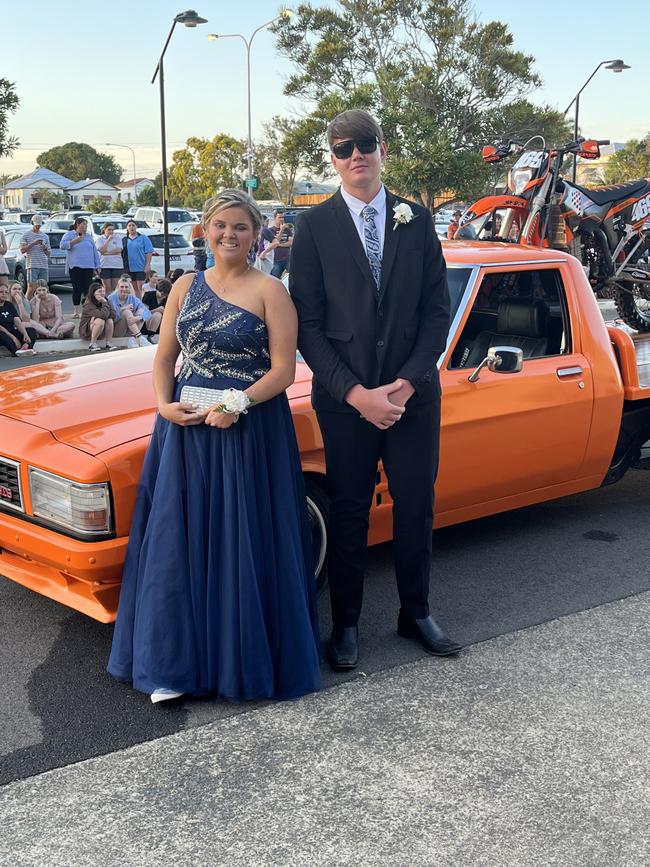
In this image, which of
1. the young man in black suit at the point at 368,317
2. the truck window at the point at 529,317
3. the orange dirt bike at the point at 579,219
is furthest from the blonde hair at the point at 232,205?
the orange dirt bike at the point at 579,219

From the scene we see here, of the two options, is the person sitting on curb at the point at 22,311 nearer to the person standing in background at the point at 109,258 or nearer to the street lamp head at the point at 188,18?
the person standing in background at the point at 109,258

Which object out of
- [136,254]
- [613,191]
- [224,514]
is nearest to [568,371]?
[224,514]

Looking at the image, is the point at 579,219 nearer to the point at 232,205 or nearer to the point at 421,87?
the point at 232,205

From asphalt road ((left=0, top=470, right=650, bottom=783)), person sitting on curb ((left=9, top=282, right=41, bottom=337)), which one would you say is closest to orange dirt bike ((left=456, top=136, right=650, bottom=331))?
asphalt road ((left=0, top=470, right=650, bottom=783))

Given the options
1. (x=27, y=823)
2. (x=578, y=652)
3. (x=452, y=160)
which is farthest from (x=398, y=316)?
(x=452, y=160)

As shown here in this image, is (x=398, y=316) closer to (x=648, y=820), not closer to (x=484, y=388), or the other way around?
(x=484, y=388)

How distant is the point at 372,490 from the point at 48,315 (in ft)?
36.4

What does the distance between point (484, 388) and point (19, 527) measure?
230cm

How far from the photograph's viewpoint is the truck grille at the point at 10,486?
389 cm

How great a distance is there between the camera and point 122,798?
295 cm

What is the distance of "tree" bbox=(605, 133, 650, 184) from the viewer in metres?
57.9

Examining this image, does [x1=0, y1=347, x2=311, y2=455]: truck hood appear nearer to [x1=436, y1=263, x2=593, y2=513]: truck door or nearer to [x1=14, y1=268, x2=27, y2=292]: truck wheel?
[x1=436, y1=263, x2=593, y2=513]: truck door

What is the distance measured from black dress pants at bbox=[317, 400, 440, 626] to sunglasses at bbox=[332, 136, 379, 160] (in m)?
0.98

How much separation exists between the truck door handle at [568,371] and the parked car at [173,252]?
67.5 feet
